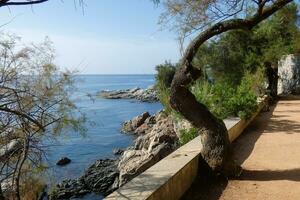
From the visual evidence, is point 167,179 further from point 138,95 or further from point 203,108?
point 138,95

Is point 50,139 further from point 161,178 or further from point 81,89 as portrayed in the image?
point 161,178

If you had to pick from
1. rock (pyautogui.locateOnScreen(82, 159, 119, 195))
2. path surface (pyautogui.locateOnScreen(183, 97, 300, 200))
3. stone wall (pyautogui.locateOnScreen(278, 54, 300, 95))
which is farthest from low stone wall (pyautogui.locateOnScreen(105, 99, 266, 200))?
stone wall (pyautogui.locateOnScreen(278, 54, 300, 95))

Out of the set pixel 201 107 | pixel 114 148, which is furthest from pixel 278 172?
pixel 114 148

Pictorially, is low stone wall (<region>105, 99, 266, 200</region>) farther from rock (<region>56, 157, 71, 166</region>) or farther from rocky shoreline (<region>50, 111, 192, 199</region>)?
rock (<region>56, 157, 71, 166</region>)

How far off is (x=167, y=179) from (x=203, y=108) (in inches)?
68.6

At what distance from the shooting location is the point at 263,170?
266 inches

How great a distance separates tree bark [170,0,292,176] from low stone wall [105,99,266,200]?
0.34 metres

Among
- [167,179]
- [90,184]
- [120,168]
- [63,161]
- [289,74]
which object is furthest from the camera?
[289,74]

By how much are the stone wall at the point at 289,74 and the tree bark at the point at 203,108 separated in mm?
20866

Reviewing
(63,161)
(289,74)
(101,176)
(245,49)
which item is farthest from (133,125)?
(101,176)

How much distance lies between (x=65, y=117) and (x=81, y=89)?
111 cm

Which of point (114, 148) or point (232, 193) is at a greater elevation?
point (232, 193)

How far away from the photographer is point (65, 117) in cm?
847

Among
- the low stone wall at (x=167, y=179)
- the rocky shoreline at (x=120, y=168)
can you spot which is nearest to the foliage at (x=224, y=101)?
the rocky shoreline at (x=120, y=168)
